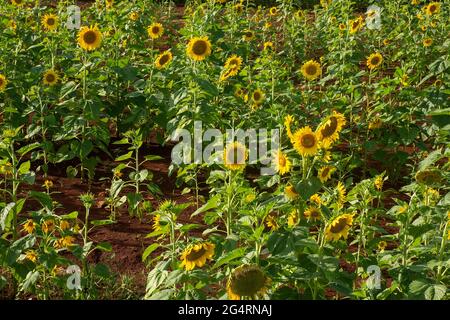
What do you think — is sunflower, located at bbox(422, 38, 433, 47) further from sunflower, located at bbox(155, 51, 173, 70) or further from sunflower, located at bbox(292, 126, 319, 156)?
sunflower, located at bbox(292, 126, 319, 156)

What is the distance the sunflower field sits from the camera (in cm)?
309

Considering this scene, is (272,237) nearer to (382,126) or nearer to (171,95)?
(171,95)

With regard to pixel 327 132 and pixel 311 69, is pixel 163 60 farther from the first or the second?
pixel 327 132

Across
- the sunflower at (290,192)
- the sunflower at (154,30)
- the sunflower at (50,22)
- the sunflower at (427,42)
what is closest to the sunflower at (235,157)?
the sunflower at (290,192)

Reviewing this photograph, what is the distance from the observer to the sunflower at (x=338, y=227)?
10.3 ft

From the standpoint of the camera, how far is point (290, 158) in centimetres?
380

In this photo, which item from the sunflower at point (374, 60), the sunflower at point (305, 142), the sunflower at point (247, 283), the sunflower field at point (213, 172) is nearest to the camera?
the sunflower at point (247, 283)

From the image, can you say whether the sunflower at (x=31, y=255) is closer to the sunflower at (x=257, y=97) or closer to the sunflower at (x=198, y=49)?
the sunflower at (x=198, y=49)

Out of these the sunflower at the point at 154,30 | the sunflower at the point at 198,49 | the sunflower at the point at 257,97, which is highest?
the sunflower at the point at 154,30

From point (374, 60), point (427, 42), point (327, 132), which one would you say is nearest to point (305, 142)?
point (327, 132)

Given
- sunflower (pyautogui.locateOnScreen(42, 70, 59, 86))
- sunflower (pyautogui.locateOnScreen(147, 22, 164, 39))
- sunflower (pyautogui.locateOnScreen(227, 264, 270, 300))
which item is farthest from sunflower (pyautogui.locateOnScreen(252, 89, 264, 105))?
sunflower (pyautogui.locateOnScreen(227, 264, 270, 300))

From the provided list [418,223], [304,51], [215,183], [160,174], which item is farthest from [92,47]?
[304,51]

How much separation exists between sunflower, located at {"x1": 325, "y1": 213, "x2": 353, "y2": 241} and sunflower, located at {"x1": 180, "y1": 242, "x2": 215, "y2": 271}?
575 millimetres
